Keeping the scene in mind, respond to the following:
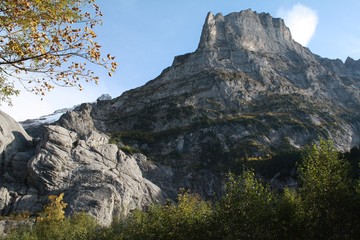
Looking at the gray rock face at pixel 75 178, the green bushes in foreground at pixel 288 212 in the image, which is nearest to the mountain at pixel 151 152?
the gray rock face at pixel 75 178

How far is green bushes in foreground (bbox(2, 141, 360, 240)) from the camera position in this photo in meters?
34.8

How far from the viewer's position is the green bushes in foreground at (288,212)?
34.8m

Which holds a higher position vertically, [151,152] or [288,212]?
[151,152]

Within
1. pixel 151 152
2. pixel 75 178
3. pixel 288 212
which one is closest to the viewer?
pixel 288 212

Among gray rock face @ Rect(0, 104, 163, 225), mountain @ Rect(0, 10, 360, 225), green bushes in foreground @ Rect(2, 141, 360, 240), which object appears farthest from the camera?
mountain @ Rect(0, 10, 360, 225)

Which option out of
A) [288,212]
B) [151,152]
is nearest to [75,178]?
[151,152]

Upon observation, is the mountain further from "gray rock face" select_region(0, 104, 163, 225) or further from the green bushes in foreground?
the green bushes in foreground

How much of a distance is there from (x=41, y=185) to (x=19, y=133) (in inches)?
1215

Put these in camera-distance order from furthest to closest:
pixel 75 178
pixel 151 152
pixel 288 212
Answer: pixel 151 152, pixel 75 178, pixel 288 212

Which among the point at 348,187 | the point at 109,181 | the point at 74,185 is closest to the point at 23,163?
the point at 74,185

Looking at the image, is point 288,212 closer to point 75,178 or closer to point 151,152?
point 75,178

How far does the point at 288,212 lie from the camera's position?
38.5 meters

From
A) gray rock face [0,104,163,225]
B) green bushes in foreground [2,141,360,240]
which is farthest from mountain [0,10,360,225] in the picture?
green bushes in foreground [2,141,360,240]

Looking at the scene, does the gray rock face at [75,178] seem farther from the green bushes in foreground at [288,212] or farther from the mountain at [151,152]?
the green bushes in foreground at [288,212]
